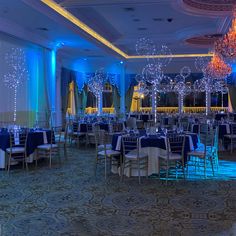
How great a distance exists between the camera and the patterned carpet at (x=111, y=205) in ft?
13.4

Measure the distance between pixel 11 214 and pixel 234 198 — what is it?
3.09m

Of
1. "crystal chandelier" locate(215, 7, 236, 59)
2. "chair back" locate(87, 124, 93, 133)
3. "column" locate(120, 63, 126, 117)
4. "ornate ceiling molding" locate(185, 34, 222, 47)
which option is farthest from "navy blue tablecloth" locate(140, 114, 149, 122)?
"crystal chandelier" locate(215, 7, 236, 59)

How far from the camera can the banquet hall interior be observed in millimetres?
4551

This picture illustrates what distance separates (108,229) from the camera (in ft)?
13.3

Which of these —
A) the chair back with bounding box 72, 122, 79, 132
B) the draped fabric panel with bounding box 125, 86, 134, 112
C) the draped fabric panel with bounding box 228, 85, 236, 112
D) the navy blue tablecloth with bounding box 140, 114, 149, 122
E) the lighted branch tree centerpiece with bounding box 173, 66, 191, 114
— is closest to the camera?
Answer: the chair back with bounding box 72, 122, 79, 132

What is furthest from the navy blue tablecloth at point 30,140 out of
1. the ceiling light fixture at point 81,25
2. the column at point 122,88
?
the column at point 122,88

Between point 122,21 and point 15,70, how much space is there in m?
4.02

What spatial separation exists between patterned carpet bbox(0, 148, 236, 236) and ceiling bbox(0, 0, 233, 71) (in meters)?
4.45

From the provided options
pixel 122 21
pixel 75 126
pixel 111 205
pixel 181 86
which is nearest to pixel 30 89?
pixel 75 126

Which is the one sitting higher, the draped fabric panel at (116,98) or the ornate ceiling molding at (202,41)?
the ornate ceiling molding at (202,41)

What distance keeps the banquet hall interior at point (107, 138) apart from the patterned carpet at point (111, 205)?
0.05 ft

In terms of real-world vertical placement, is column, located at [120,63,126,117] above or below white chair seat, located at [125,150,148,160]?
above

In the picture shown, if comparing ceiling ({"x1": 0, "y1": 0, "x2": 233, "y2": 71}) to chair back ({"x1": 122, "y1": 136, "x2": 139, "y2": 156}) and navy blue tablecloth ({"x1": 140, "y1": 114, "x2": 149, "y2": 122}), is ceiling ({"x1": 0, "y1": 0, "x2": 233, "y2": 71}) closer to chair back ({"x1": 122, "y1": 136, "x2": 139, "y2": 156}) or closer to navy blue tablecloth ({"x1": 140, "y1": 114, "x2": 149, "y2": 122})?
navy blue tablecloth ({"x1": 140, "y1": 114, "x2": 149, "y2": 122})

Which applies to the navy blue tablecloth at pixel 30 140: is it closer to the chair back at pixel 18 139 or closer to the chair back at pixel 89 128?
the chair back at pixel 18 139
